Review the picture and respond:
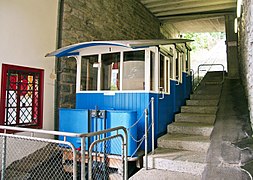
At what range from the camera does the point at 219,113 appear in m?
5.14

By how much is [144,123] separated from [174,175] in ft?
3.29

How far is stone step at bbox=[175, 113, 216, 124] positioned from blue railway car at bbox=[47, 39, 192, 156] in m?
0.61

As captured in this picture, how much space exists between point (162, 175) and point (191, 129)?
1624 millimetres

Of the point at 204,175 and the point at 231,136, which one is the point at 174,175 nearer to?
the point at 204,175

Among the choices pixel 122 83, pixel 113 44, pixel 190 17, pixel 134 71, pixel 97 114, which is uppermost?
pixel 190 17

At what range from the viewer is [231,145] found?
3623mm

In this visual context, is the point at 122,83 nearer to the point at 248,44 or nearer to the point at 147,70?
the point at 147,70

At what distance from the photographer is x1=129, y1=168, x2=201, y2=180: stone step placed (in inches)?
125

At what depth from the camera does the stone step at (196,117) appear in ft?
16.3

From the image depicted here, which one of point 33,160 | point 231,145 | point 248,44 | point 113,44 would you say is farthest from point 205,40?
point 33,160

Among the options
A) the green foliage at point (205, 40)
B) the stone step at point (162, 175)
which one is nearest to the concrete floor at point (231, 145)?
the stone step at point (162, 175)

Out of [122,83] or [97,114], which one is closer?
[97,114]

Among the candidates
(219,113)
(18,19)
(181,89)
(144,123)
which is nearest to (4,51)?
(18,19)

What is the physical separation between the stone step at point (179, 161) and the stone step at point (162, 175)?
79mm
